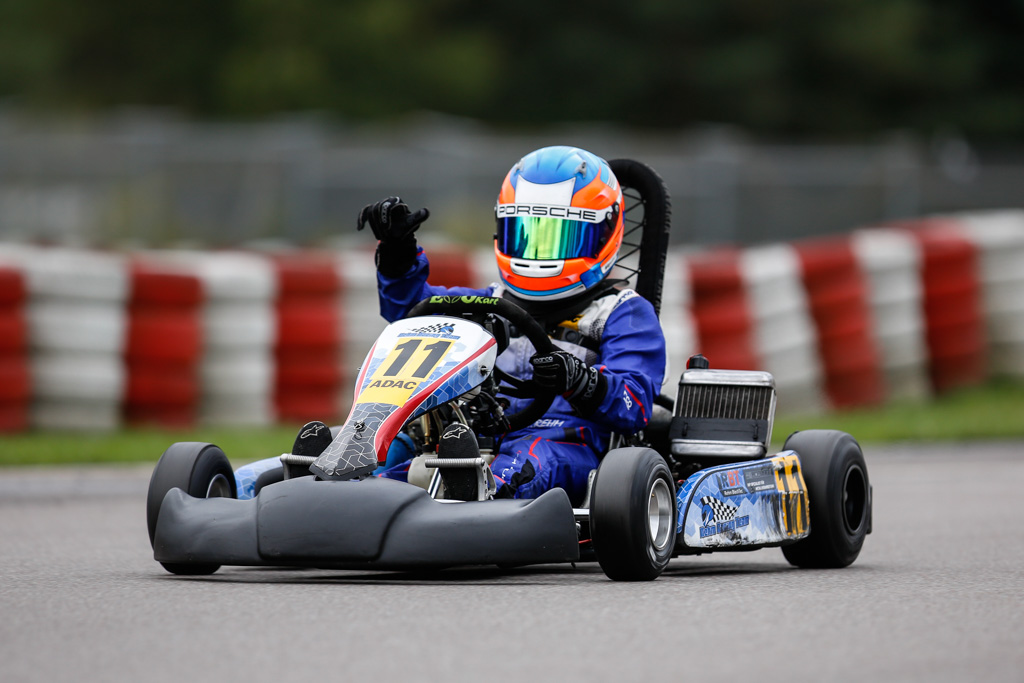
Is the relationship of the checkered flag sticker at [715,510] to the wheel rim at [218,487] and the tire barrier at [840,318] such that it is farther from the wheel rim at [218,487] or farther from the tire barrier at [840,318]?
the tire barrier at [840,318]

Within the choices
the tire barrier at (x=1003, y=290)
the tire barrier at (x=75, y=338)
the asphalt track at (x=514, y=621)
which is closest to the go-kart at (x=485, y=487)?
the asphalt track at (x=514, y=621)

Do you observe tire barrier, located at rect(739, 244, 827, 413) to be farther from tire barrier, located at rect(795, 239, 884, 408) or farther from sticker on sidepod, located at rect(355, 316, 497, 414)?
sticker on sidepod, located at rect(355, 316, 497, 414)

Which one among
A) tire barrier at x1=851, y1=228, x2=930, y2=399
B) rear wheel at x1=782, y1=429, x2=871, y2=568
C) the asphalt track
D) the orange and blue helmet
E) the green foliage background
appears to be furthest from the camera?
the green foliage background

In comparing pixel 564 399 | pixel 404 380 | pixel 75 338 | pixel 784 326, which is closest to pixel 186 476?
pixel 404 380

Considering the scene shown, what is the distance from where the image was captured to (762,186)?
19250mm

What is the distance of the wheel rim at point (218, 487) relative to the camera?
18.6ft

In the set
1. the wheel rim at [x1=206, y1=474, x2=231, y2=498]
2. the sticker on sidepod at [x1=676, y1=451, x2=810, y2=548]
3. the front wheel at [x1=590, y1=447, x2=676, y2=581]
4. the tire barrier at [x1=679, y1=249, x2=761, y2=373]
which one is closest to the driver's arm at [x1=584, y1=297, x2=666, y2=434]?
the sticker on sidepod at [x1=676, y1=451, x2=810, y2=548]

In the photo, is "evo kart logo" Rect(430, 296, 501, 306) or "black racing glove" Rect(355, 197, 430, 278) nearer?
"evo kart logo" Rect(430, 296, 501, 306)

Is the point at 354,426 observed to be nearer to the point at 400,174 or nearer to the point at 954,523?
the point at 954,523

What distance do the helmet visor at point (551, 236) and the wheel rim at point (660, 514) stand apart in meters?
1.05

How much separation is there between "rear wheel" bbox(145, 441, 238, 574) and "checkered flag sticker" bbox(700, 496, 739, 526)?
1.62m

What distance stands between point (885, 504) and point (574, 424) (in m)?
3.51

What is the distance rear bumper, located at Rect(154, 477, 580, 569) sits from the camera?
4.88 metres

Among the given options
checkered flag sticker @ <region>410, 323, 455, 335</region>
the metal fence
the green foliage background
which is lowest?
checkered flag sticker @ <region>410, 323, 455, 335</region>
